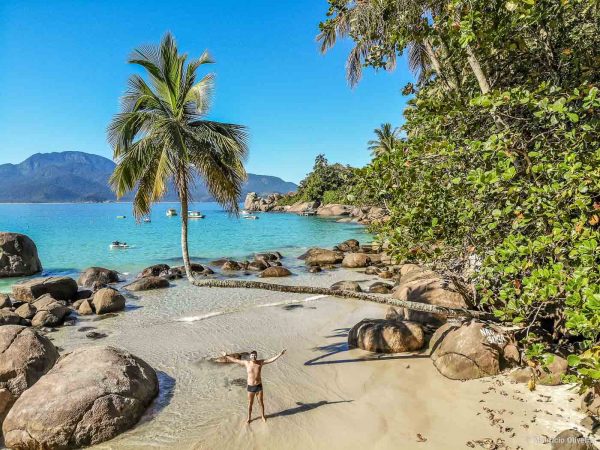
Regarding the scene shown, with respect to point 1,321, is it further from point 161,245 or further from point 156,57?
point 161,245

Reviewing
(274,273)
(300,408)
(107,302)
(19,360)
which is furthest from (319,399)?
(274,273)

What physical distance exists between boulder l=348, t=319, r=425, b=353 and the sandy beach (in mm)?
307

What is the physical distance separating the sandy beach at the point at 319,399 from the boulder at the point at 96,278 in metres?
10.2

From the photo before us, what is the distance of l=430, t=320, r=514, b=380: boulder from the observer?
8.84 metres

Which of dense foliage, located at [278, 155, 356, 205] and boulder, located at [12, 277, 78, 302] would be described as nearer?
boulder, located at [12, 277, 78, 302]

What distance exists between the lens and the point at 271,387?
376 inches

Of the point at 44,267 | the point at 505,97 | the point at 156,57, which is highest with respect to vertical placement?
the point at 156,57

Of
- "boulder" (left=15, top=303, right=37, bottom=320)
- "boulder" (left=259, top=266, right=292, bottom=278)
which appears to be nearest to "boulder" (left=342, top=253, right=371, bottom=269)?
"boulder" (left=259, top=266, right=292, bottom=278)

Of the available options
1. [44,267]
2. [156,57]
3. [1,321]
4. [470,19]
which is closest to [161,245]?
[44,267]

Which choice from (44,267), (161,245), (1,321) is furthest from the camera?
(161,245)

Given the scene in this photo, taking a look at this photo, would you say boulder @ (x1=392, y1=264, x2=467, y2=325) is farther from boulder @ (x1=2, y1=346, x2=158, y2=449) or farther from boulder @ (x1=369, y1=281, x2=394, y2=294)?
boulder @ (x1=2, y1=346, x2=158, y2=449)

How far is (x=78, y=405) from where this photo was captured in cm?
740

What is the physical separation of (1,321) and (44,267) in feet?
68.3

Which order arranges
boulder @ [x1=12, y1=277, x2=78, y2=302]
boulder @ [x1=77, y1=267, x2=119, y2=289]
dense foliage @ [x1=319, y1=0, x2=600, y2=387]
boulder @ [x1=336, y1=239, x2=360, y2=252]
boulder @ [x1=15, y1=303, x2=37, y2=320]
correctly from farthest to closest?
boulder @ [x1=336, y1=239, x2=360, y2=252], boulder @ [x1=77, y1=267, x2=119, y2=289], boulder @ [x1=12, y1=277, x2=78, y2=302], boulder @ [x1=15, y1=303, x2=37, y2=320], dense foliage @ [x1=319, y1=0, x2=600, y2=387]
